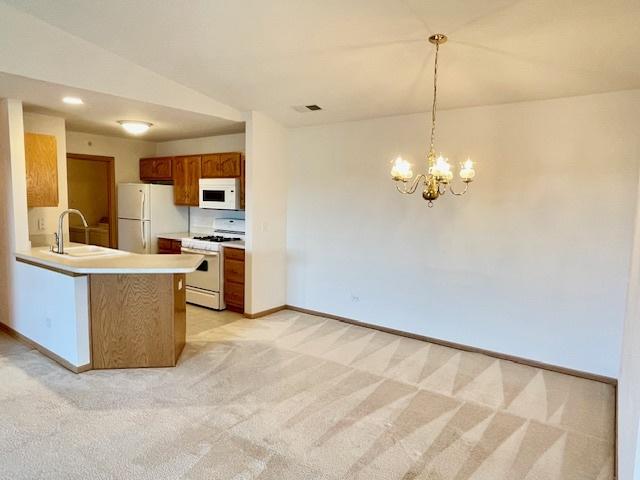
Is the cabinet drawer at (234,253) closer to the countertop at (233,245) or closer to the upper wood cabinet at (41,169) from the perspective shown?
the countertop at (233,245)

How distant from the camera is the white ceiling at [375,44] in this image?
8.52 feet

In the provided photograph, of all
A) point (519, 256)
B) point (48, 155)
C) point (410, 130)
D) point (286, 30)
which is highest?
point (286, 30)

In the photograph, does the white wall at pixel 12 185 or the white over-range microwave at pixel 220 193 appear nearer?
the white wall at pixel 12 185

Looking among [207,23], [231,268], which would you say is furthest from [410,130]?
[231,268]

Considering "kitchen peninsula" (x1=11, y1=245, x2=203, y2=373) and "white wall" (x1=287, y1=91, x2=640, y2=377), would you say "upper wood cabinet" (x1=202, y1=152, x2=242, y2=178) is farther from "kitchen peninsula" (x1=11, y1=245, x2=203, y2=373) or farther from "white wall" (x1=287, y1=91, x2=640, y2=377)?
"kitchen peninsula" (x1=11, y1=245, x2=203, y2=373)

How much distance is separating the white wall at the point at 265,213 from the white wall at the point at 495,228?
1.03 ft

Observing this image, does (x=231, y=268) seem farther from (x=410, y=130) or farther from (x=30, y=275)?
(x=410, y=130)

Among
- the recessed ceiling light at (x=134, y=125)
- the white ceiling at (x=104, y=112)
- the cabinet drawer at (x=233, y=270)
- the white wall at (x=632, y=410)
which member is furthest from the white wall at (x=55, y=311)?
the white wall at (x=632, y=410)

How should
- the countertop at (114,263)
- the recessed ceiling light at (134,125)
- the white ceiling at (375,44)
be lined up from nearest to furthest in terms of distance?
the white ceiling at (375,44) < the countertop at (114,263) < the recessed ceiling light at (134,125)

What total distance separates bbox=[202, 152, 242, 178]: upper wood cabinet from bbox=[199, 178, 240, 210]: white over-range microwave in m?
0.07

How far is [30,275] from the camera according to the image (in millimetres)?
3998

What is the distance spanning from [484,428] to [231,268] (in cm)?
352

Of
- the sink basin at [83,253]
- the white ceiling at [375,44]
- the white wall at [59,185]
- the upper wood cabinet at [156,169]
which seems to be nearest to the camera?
the white ceiling at [375,44]

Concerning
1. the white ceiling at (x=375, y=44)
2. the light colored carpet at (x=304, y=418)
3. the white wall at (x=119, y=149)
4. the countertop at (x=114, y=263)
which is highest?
the white ceiling at (x=375, y=44)
